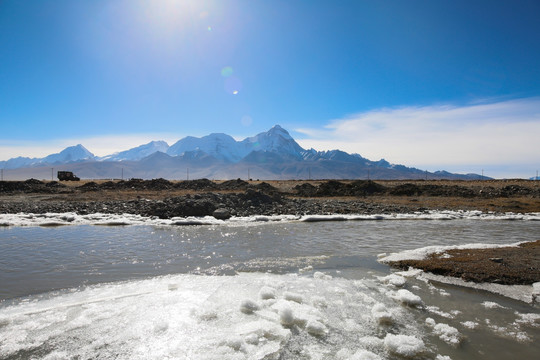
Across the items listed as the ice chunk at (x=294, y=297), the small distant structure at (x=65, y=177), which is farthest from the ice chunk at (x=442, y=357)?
the small distant structure at (x=65, y=177)

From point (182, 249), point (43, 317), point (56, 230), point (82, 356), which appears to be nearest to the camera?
point (82, 356)

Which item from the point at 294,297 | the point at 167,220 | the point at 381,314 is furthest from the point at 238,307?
the point at 167,220

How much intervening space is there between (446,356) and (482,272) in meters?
4.40

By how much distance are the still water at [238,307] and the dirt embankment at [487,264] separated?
84 cm

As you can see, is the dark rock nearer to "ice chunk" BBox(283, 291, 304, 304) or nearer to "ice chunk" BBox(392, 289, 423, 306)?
"ice chunk" BBox(283, 291, 304, 304)

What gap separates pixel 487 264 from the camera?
26.8 ft

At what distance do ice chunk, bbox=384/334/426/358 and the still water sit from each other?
0.06ft

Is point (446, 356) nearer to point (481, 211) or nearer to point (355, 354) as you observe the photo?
point (355, 354)

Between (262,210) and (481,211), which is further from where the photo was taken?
(481,211)

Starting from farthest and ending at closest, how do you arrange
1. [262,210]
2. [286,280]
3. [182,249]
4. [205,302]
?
[262,210] < [182,249] < [286,280] < [205,302]

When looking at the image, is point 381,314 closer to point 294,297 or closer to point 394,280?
point 294,297

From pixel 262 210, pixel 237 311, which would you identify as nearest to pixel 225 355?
pixel 237 311

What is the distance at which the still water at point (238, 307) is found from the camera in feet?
14.9

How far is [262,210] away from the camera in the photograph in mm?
20750
